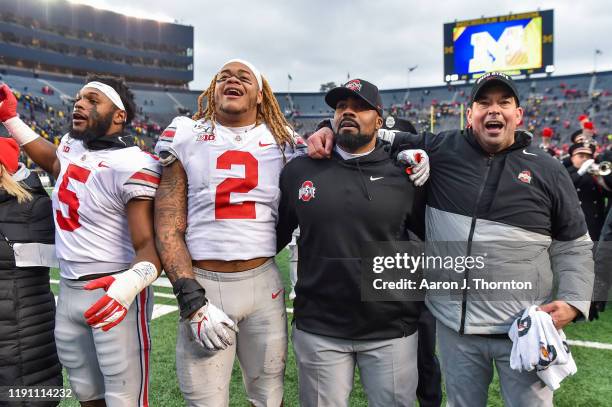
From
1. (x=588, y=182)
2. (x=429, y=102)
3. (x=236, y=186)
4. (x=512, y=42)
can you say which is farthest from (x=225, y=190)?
(x=429, y=102)

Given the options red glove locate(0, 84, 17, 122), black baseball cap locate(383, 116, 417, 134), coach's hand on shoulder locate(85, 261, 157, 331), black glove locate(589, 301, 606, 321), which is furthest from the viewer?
black glove locate(589, 301, 606, 321)

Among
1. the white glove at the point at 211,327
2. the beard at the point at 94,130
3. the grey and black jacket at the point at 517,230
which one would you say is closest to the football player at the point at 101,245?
the beard at the point at 94,130

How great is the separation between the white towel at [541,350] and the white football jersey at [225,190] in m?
1.17

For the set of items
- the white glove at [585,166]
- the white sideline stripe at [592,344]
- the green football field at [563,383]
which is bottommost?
the green football field at [563,383]

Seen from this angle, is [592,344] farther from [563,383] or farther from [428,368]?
[428,368]

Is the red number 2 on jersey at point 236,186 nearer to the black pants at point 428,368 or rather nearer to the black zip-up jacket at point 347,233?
the black zip-up jacket at point 347,233

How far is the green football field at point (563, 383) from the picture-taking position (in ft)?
10.7

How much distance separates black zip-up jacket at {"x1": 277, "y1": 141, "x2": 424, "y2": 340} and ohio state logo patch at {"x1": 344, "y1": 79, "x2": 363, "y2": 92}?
12.1 inches

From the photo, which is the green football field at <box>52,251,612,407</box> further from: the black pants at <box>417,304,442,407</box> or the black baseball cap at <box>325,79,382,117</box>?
the black baseball cap at <box>325,79,382,117</box>

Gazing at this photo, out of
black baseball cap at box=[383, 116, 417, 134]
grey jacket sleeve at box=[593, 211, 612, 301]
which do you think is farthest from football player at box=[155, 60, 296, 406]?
grey jacket sleeve at box=[593, 211, 612, 301]

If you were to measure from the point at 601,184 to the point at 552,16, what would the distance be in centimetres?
2568

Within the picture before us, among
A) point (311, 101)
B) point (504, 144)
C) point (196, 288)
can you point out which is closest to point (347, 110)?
point (504, 144)

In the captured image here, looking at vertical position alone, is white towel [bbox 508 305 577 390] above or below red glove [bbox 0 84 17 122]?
below

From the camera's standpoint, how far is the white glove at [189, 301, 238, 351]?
6.45 ft
